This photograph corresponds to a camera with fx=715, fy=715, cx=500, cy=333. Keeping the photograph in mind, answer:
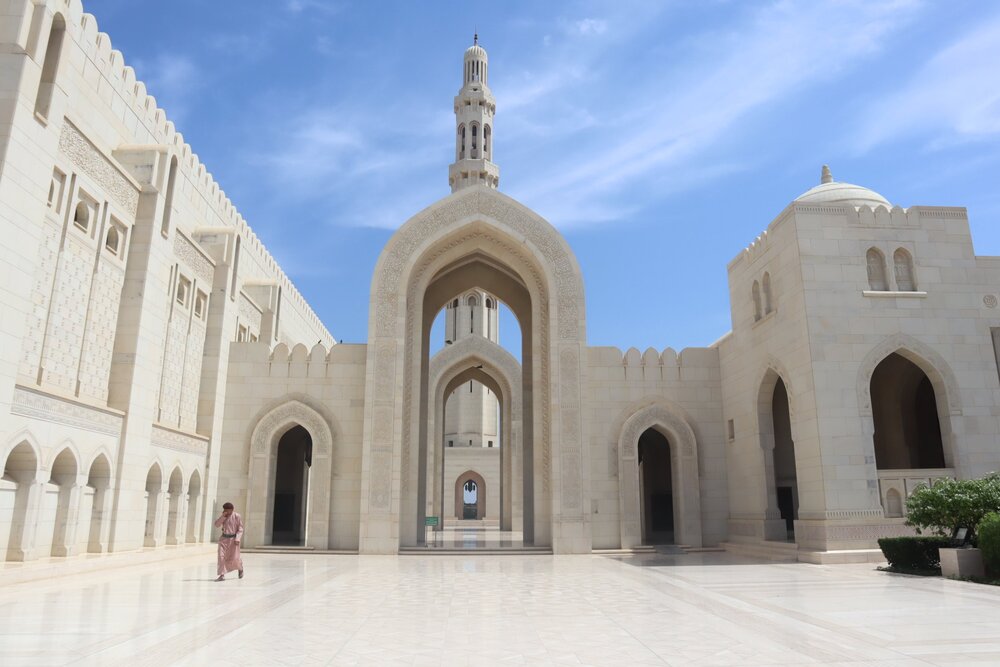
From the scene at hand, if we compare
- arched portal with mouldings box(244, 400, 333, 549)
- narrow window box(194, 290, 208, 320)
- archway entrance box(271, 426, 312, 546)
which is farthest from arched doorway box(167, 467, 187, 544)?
archway entrance box(271, 426, 312, 546)

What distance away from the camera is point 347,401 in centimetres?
1516

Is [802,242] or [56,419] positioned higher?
[802,242]

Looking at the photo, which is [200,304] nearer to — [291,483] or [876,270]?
[291,483]

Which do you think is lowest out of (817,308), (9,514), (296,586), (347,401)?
(296,586)

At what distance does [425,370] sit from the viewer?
56.9 ft

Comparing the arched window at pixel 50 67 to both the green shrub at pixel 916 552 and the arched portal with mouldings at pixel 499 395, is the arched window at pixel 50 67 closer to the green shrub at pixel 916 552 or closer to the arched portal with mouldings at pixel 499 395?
the green shrub at pixel 916 552

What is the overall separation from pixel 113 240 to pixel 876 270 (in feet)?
42.1

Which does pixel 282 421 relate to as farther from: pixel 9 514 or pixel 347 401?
pixel 9 514

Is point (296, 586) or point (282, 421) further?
point (282, 421)

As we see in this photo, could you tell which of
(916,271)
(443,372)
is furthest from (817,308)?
(443,372)

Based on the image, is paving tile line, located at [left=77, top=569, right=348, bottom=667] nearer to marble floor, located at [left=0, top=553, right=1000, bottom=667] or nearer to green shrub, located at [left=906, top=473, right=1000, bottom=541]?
marble floor, located at [left=0, top=553, right=1000, bottom=667]

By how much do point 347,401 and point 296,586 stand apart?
695 centimetres

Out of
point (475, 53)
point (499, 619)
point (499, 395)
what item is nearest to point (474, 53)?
point (475, 53)

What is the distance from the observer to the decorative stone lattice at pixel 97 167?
9.84 meters
